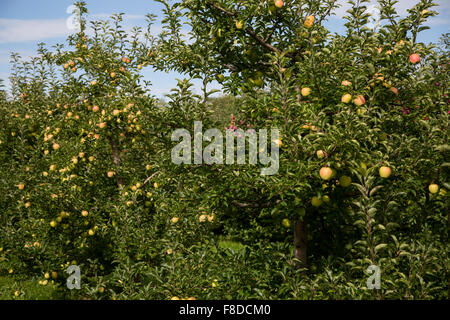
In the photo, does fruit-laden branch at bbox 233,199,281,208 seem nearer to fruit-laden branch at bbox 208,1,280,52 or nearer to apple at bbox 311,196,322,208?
apple at bbox 311,196,322,208

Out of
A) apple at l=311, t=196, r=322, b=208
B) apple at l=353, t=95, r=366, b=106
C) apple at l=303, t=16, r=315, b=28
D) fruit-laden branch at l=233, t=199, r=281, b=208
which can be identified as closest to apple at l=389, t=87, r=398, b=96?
apple at l=353, t=95, r=366, b=106

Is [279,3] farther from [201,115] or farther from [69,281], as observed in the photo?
[69,281]

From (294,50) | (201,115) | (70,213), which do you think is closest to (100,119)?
(70,213)

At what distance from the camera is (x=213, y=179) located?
3045 mm

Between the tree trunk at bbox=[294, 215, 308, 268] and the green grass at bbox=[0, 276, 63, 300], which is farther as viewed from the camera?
the green grass at bbox=[0, 276, 63, 300]

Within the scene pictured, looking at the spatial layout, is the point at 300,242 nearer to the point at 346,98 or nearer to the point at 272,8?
the point at 346,98

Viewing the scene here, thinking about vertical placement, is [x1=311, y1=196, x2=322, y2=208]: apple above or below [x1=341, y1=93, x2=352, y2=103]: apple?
below

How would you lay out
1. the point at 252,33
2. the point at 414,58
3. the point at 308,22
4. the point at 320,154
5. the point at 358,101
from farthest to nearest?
the point at 252,33, the point at 308,22, the point at 414,58, the point at 358,101, the point at 320,154

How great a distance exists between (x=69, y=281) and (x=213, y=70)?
3.53 meters

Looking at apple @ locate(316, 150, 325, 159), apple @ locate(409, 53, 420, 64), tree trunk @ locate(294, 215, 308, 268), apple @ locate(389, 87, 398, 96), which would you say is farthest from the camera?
tree trunk @ locate(294, 215, 308, 268)

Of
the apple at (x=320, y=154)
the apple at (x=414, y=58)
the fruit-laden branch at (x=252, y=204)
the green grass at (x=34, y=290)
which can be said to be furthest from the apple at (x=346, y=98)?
the green grass at (x=34, y=290)

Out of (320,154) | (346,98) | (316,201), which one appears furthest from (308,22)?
(316,201)

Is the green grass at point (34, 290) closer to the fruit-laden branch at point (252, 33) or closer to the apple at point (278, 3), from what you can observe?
the fruit-laden branch at point (252, 33)

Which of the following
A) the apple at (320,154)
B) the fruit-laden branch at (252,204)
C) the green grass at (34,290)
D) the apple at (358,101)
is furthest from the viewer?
the green grass at (34,290)
